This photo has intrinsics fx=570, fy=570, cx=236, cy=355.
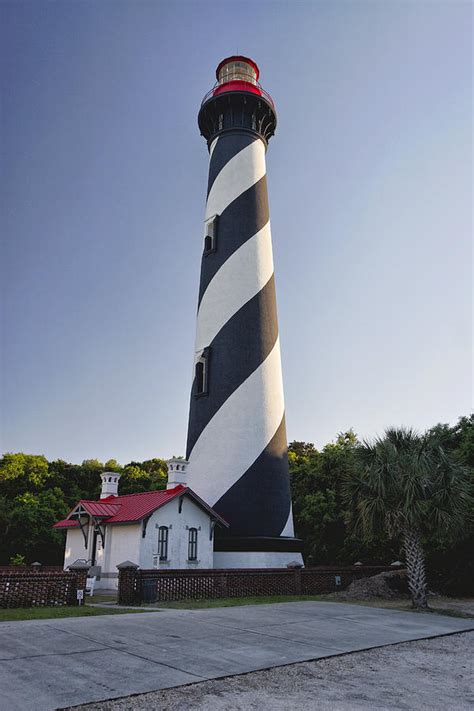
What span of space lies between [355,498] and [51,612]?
8.69m

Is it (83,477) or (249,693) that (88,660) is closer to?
(249,693)

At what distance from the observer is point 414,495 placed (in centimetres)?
1505

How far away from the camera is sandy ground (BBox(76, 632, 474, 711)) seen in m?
5.77

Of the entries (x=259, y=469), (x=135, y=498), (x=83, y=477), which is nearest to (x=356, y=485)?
(x=259, y=469)

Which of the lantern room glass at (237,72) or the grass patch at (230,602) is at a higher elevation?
the lantern room glass at (237,72)

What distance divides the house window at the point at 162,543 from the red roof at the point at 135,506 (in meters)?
0.96

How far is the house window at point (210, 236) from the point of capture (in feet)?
77.7

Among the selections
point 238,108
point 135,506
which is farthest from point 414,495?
point 238,108

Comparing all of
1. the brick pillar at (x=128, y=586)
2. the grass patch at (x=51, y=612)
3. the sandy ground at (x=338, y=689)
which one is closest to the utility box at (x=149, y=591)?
the brick pillar at (x=128, y=586)

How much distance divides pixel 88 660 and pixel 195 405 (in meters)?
15.0

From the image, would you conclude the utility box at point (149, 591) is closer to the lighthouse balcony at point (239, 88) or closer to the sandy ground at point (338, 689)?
the sandy ground at point (338, 689)

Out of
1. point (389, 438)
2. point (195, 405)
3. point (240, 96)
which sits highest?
point (240, 96)

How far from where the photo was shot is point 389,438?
54.9 feet

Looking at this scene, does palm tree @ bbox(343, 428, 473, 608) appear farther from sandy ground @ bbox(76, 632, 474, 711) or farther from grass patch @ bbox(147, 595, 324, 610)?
sandy ground @ bbox(76, 632, 474, 711)
